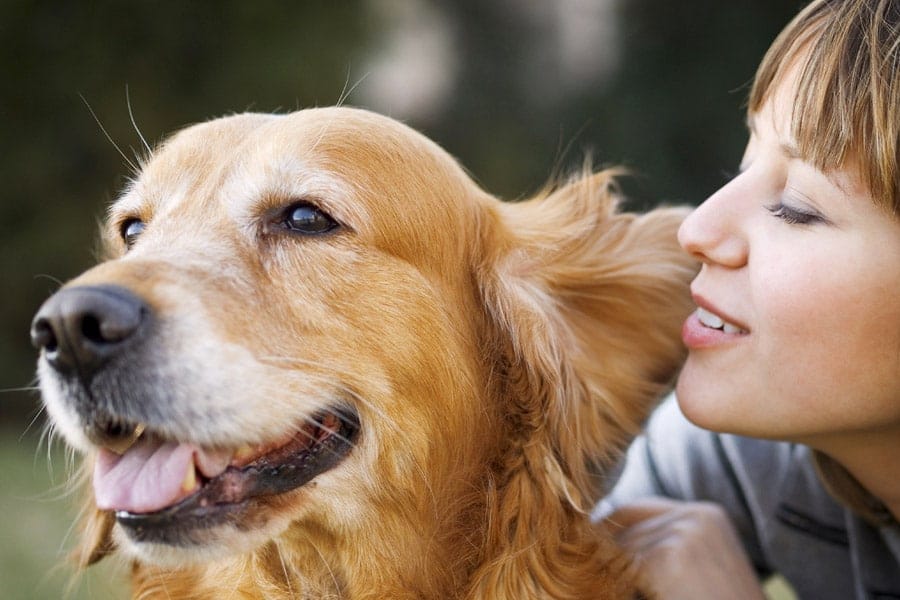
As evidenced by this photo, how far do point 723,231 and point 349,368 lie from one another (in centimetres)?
104

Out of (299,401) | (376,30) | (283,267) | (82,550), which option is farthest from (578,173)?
(376,30)

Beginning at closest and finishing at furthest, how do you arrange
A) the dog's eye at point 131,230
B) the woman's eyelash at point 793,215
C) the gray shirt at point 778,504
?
1. the woman's eyelash at point 793,215
2. the dog's eye at point 131,230
3. the gray shirt at point 778,504

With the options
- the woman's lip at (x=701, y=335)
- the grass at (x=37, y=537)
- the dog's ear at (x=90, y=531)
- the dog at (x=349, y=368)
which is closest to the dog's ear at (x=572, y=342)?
the dog at (x=349, y=368)

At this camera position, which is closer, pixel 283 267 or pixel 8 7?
pixel 283 267

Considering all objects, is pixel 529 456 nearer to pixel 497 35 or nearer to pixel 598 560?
pixel 598 560

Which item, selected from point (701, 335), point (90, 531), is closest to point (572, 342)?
point (701, 335)

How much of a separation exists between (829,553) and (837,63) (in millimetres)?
1691

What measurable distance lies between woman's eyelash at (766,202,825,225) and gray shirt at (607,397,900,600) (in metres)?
0.96

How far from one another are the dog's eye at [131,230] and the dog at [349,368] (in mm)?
11

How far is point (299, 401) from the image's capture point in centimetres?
230

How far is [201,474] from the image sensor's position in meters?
2.28

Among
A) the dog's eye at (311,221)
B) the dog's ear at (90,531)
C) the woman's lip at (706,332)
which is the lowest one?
the dog's ear at (90,531)

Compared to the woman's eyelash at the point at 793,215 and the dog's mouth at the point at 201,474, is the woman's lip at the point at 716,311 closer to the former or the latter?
the woman's eyelash at the point at 793,215

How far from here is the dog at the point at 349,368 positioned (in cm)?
221
